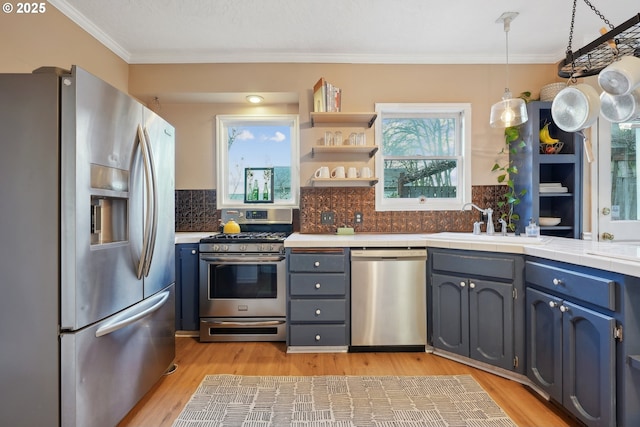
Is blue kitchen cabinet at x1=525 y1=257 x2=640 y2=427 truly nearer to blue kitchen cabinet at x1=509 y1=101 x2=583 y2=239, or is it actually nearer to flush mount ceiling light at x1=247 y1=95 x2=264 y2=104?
blue kitchen cabinet at x1=509 y1=101 x2=583 y2=239

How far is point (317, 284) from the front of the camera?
255cm

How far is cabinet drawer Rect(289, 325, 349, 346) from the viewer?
257 cm

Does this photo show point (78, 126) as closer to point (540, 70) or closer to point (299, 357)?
point (299, 357)

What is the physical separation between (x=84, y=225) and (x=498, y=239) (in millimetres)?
2597

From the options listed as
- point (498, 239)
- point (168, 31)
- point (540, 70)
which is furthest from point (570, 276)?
point (168, 31)

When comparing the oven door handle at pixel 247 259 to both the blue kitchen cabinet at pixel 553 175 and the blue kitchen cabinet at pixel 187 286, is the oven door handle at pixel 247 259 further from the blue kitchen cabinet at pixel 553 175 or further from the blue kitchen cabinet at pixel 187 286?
the blue kitchen cabinet at pixel 553 175

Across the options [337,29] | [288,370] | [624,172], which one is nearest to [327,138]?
[337,29]

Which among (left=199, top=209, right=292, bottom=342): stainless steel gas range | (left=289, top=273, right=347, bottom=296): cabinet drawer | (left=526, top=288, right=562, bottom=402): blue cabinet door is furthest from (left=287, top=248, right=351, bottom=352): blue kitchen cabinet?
(left=526, top=288, right=562, bottom=402): blue cabinet door

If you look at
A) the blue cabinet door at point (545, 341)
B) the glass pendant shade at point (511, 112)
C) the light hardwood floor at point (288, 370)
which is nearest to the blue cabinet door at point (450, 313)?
the light hardwood floor at point (288, 370)

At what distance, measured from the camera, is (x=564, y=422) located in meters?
1.75

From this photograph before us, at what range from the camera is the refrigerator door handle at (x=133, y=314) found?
60.4 inches

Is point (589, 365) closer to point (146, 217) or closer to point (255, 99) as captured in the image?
point (146, 217)

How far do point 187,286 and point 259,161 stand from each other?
4.77 feet

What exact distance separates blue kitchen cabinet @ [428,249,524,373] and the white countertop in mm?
68
